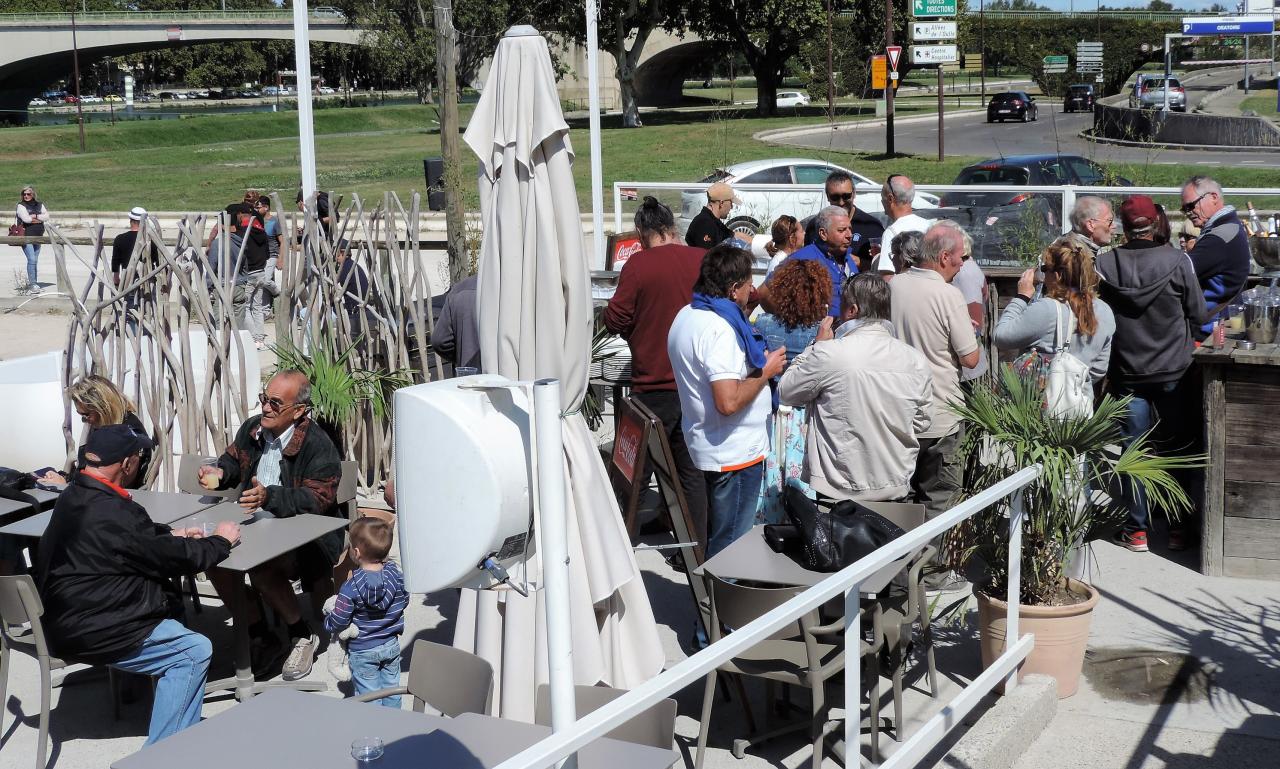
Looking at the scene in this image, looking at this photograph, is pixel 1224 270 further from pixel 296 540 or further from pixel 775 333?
pixel 296 540

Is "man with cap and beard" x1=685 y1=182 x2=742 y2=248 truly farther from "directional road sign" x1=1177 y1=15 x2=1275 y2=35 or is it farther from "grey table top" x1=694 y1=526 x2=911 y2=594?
"directional road sign" x1=1177 y1=15 x2=1275 y2=35

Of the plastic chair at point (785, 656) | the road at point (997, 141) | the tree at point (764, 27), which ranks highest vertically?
the tree at point (764, 27)

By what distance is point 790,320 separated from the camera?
6.16m

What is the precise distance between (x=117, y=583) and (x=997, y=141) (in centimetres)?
3502

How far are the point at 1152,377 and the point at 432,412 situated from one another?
535 centimetres

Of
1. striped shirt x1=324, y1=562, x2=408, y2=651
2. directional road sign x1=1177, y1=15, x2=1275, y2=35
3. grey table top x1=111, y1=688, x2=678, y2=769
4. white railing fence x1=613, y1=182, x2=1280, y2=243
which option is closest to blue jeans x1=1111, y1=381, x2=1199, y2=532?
white railing fence x1=613, y1=182, x2=1280, y2=243

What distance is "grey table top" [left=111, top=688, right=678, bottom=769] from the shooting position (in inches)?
129

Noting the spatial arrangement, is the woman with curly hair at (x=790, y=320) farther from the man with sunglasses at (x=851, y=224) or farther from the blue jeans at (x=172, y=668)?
the blue jeans at (x=172, y=668)

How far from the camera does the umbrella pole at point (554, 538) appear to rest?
2574mm

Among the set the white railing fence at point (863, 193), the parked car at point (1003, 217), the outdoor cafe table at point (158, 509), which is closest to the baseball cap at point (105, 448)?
the outdoor cafe table at point (158, 509)

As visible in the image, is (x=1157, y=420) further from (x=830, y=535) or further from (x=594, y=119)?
(x=594, y=119)

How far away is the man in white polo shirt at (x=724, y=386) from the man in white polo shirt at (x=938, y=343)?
95 centimetres

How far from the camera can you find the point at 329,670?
5.92 metres

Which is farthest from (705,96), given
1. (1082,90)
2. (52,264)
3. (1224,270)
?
(1224,270)
